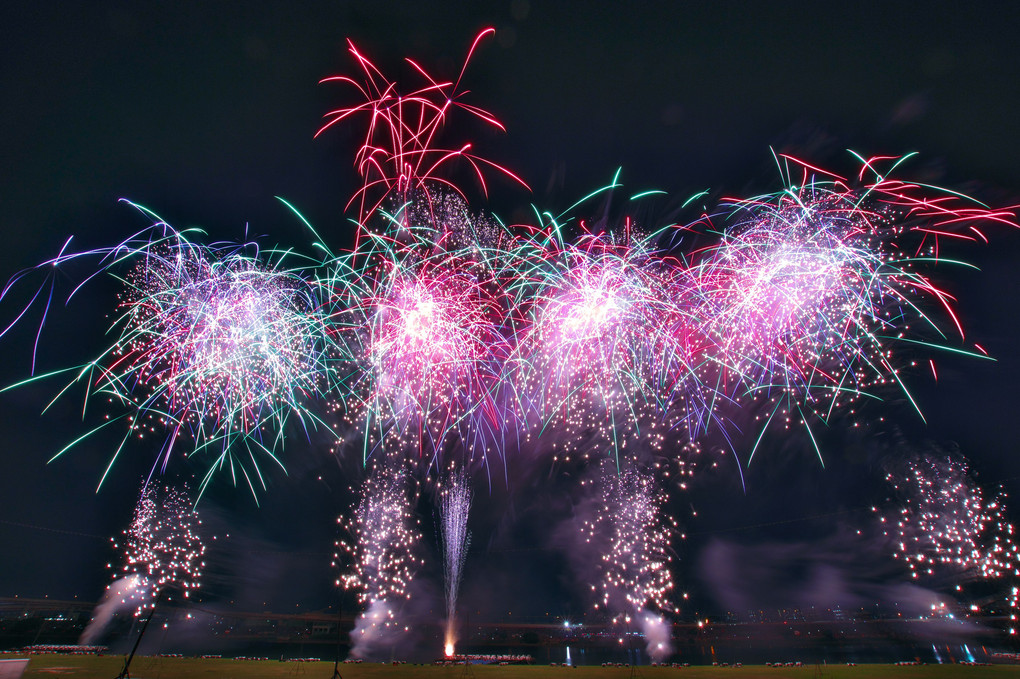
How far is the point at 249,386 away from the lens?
62.2 feet

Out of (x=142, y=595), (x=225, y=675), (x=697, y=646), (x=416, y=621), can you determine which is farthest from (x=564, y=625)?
(x=225, y=675)

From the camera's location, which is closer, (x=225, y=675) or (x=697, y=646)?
(x=225, y=675)

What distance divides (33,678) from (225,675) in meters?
7.56

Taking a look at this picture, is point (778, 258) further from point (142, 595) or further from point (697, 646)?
point (697, 646)

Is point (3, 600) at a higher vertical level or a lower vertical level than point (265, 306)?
lower

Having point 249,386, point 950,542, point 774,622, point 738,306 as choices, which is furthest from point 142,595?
point 774,622

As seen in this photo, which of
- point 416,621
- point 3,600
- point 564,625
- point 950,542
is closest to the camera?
point 950,542

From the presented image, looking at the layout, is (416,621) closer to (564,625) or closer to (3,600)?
(564,625)

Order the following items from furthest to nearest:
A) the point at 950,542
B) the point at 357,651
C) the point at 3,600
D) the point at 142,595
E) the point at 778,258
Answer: the point at 357,651
the point at 3,600
the point at 142,595
the point at 950,542
the point at 778,258

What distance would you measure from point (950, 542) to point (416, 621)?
323ft

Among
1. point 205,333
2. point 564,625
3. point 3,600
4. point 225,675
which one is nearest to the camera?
point 205,333

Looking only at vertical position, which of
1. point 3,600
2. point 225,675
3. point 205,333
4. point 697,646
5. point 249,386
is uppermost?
point 205,333

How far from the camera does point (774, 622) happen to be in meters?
119

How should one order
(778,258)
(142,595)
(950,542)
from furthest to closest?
(142,595) < (950,542) < (778,258)
